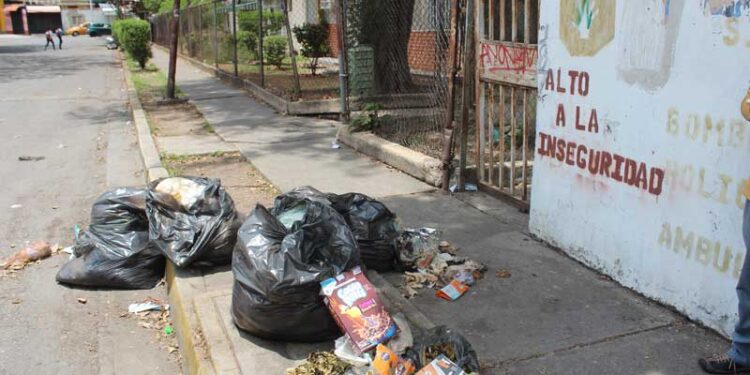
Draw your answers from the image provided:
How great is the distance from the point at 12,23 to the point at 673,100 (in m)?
91.8

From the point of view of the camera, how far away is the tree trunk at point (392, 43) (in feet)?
36.1

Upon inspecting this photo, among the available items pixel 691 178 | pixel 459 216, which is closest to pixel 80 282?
pixel 459 216

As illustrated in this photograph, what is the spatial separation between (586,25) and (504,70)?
1.34 m

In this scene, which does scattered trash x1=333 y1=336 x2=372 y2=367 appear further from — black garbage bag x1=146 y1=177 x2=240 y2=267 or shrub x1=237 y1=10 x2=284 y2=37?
shrub x1=237 y1=10 x2=284 y2=37

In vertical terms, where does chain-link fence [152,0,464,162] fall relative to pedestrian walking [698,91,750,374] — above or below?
above

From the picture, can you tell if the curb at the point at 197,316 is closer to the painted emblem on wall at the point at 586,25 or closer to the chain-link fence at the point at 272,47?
the painted emblem on wall at the point at 586,25

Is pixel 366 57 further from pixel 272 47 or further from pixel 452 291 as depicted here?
pixel 452 291

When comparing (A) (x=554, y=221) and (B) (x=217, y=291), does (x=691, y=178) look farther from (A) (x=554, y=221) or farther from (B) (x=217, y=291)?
(B) (x=217, y=291)

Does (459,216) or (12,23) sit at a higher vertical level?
(12,23)

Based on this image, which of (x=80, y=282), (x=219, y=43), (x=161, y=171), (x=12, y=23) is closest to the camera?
(x=80, y=282)

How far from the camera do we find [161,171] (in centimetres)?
685

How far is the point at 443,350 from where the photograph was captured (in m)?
2.78

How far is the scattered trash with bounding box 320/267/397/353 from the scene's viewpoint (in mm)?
2898

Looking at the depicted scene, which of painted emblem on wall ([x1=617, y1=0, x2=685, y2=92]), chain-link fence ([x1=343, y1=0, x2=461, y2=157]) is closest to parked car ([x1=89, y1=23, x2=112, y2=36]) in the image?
chain-link fence ([x1=343, y1=0, x2=461, y2=157])
